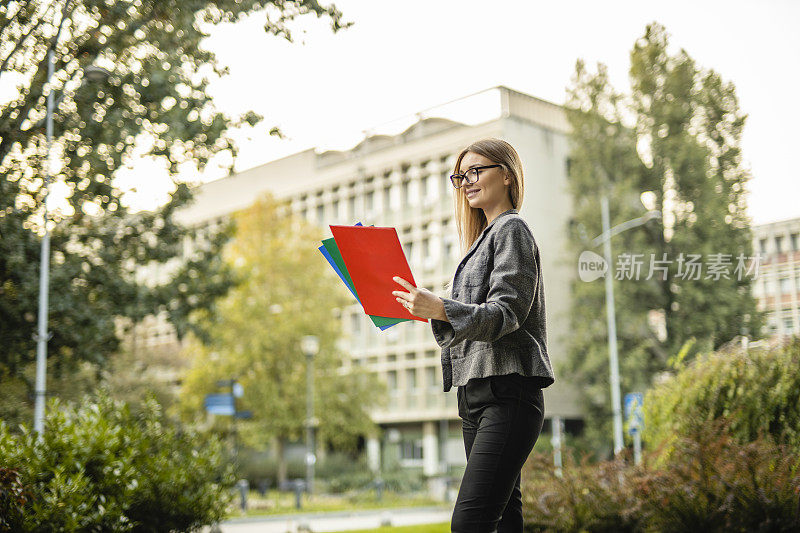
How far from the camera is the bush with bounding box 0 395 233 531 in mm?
6145

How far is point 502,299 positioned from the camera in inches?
114

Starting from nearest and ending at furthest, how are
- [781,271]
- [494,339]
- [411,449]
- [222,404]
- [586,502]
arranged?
[494,339] < [586,502] < [781,271] < [222,404] < [411,449]

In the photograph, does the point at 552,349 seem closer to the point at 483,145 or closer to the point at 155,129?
the point at 155,129

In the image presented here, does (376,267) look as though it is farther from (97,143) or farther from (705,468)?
(97,143)

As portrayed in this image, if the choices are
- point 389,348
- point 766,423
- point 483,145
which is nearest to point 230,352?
point 389,348

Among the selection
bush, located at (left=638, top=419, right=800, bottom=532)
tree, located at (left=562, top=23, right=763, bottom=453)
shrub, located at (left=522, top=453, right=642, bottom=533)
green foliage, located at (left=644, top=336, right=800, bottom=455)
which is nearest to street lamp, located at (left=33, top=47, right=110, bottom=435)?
shrub, located at (left=522, top=453, right=642, bottom=533)

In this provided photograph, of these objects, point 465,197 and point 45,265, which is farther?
point 45,265

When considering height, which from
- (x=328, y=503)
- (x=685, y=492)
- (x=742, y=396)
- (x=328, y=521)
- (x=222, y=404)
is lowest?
(x=328, y=503)

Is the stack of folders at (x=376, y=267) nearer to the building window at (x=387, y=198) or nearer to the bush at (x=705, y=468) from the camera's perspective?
the bush at (x=705, y=468)

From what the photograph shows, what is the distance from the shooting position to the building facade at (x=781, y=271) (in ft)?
64.4

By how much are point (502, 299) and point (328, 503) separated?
30363mm

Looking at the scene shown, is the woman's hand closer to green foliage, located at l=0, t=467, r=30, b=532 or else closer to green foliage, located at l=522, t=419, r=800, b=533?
Result: green foliage, located at l=0, t=467, r=30, b=532

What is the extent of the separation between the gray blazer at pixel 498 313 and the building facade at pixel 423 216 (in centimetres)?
3568

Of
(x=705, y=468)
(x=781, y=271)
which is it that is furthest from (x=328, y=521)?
(x=705, y=468)
